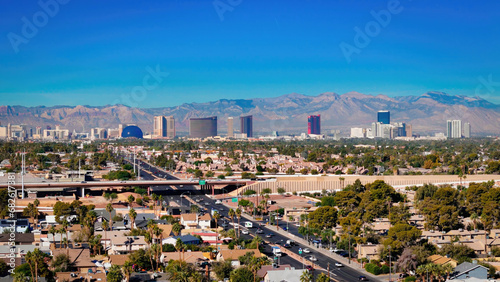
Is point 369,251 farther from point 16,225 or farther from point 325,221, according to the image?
point 16,225

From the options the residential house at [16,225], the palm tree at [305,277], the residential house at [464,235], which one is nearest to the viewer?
the palm tree at [305,277]

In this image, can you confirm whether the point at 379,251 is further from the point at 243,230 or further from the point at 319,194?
the point at 319,194

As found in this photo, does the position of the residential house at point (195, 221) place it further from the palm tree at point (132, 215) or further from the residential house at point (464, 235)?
the residential house at point (464, 235)

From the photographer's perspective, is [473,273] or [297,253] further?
[297,253]

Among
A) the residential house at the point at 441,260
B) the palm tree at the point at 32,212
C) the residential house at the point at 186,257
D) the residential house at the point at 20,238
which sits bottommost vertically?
the residential house at the point at 441,260

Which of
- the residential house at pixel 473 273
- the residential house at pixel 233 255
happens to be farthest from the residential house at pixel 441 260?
the residential house at pixel 233 255

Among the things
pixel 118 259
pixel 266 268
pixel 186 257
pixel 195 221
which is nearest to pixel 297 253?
pixel 266 268

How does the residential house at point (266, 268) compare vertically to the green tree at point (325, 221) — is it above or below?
below

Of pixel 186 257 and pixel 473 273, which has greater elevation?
pixel 186 257

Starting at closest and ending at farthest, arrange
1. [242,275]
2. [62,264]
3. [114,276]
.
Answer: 1. [114,276]
2. [242,275]
3. [62,264]
